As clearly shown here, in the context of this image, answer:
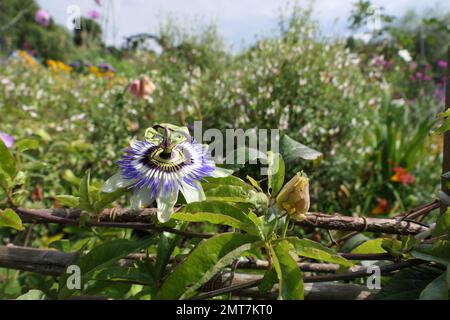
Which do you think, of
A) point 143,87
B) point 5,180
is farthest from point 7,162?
point 143,87

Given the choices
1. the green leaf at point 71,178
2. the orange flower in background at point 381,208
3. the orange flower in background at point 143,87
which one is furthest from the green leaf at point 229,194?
the orange flower in background at point 381,208

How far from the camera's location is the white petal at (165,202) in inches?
17.7

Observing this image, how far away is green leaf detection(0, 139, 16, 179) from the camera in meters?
0.51

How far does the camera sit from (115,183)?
485 millimetres

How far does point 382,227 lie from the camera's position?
50 cm

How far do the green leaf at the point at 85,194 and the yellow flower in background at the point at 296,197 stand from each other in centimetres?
22

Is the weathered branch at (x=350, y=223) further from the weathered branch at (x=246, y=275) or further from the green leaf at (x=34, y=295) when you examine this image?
the green leaf at (x=34, y=295)

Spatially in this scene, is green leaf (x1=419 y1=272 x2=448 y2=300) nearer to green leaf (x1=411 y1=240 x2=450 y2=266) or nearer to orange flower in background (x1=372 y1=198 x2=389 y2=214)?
green leaf (x1=411 y1=240 x2=450 y2=266)

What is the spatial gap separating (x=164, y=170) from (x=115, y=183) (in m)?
0.05

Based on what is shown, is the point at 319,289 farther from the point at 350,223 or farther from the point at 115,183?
the point at 115,183

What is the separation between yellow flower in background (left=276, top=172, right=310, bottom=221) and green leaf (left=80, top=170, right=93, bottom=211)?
8.5 inches

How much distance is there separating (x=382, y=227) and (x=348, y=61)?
2.13m
